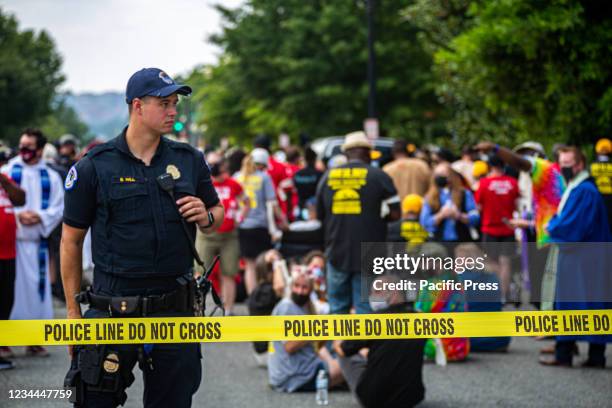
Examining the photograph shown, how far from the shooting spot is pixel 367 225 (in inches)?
393

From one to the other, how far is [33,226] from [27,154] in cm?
73

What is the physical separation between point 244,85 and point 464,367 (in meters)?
36.0

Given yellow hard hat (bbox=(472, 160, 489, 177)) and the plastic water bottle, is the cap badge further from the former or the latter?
yellow hard hat (bbox=(472, 160, 489, 177))

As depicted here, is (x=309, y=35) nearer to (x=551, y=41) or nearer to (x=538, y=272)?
(x=551, y=41)

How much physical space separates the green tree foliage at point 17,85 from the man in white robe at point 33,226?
1887 inches

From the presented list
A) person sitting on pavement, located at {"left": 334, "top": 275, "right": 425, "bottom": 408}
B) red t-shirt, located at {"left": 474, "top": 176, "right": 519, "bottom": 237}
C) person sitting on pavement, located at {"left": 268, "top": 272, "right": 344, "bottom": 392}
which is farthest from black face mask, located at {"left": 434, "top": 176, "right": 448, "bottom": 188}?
person sitting on pavement, located at {"left": 334, "top": 275, "right": 425, "bottom": 408}

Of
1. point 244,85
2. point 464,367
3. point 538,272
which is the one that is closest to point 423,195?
point 464,367

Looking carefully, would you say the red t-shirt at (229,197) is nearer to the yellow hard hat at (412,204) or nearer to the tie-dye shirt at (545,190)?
the yellow hard hat at (412,204)

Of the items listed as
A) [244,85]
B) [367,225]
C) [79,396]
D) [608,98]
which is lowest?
[79,396]

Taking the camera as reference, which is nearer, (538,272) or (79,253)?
(79,253)

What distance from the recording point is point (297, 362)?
29.9 feet

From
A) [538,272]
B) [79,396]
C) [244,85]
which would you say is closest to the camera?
[79,396]

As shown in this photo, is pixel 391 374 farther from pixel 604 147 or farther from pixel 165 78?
pixel 604 147

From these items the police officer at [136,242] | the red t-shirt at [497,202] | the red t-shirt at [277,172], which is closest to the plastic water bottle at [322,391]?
the police officer at [136,242]
